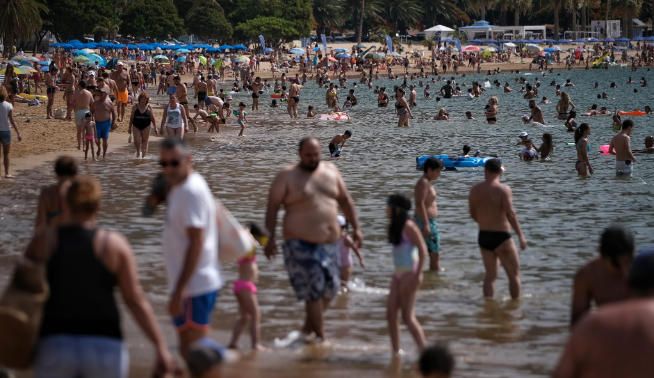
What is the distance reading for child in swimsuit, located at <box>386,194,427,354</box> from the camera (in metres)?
8.02

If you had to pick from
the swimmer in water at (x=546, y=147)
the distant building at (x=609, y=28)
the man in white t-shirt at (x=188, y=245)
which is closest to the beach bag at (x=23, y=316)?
the man in white t-shirt at (x=188, y=245)

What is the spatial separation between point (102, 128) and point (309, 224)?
14.4 metres

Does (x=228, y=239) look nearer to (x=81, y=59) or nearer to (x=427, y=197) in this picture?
(x=427, y=197)

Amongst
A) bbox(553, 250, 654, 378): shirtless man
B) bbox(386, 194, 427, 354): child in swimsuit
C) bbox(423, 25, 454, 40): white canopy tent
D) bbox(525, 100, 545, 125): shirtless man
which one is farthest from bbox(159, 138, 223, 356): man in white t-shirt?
bbox(423, 25, 454, 40): white canopy tent

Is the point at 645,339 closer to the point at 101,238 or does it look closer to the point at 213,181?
the point at 101,238

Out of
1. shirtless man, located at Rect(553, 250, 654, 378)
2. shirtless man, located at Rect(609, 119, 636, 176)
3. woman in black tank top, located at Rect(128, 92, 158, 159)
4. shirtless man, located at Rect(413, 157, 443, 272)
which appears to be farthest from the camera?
woman in black tank top, located at Rect(128, 92, 158, 159)

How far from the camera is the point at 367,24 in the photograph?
112m

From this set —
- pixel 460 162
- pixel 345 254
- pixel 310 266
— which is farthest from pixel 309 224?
pixel 460 162


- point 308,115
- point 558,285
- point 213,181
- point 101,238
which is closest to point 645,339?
point 101,238

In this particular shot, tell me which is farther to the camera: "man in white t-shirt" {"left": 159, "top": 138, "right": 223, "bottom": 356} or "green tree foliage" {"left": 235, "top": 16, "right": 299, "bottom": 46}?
"green tree foliage" {"left": 235, "top": 16, "right": 299, "bottom": 46}

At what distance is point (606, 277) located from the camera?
5.84 meters

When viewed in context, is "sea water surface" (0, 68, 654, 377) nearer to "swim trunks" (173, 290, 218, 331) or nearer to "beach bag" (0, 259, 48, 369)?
"swim trunks" (173, 290, 218, 331)

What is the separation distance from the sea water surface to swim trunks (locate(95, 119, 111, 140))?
0.59 meters

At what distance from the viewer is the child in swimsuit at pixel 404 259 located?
26.3ft
